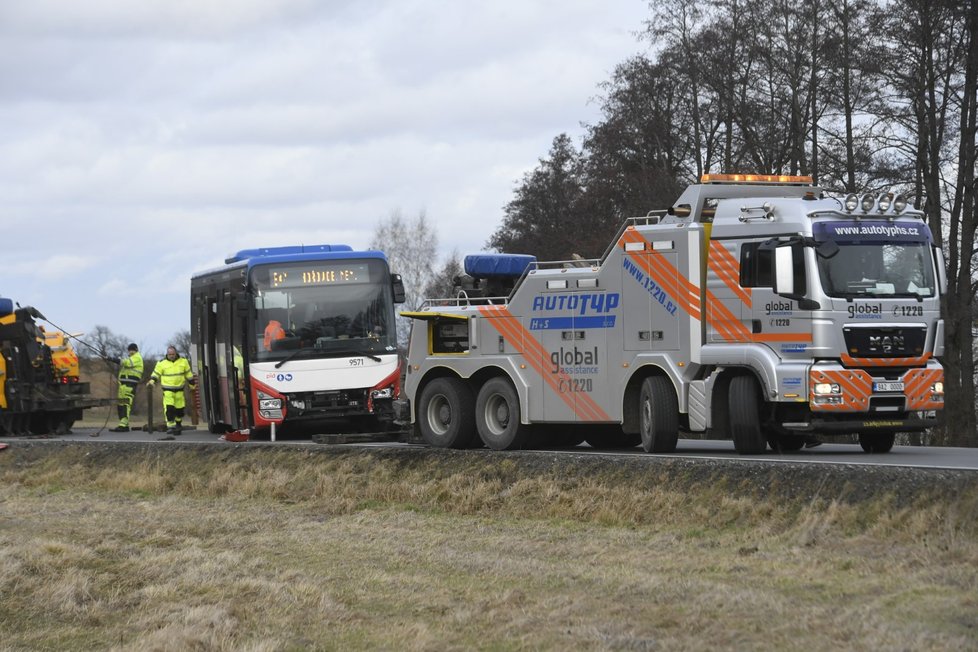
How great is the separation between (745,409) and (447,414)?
5.08m

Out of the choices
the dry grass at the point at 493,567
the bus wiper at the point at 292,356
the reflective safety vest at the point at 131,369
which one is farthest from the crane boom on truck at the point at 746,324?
the reflective safety vest at the point at 131,369

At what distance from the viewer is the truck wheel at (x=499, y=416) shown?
19.0m

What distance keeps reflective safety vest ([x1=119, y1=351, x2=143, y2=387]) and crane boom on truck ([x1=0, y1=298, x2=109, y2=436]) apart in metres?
0.73

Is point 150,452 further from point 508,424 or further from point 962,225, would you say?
point 962,225

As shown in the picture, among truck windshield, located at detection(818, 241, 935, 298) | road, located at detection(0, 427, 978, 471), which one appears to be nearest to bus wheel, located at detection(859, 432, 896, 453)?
road, located at detection(0, 427, 978, 471)

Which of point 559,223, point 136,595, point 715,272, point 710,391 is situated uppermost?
point 559,223

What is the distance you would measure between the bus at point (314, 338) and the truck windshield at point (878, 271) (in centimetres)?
978

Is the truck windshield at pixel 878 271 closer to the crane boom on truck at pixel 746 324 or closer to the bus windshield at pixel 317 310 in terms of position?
the crane boom on truck at pixel 746 324

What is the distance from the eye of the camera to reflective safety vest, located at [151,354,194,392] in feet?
95.9

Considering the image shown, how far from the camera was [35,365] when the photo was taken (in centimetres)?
3142

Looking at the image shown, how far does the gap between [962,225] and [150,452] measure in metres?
17.5

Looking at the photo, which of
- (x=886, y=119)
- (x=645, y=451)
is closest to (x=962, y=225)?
(x=886, y=119)

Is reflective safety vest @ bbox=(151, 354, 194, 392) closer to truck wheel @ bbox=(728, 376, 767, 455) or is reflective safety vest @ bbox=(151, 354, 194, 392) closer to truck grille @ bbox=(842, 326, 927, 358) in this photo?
truck wheel @ bbox=(728, 376, 767, 455)

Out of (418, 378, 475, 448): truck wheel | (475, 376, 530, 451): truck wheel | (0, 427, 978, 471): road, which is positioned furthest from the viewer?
(418, 378, 475, 448): truck wheel
